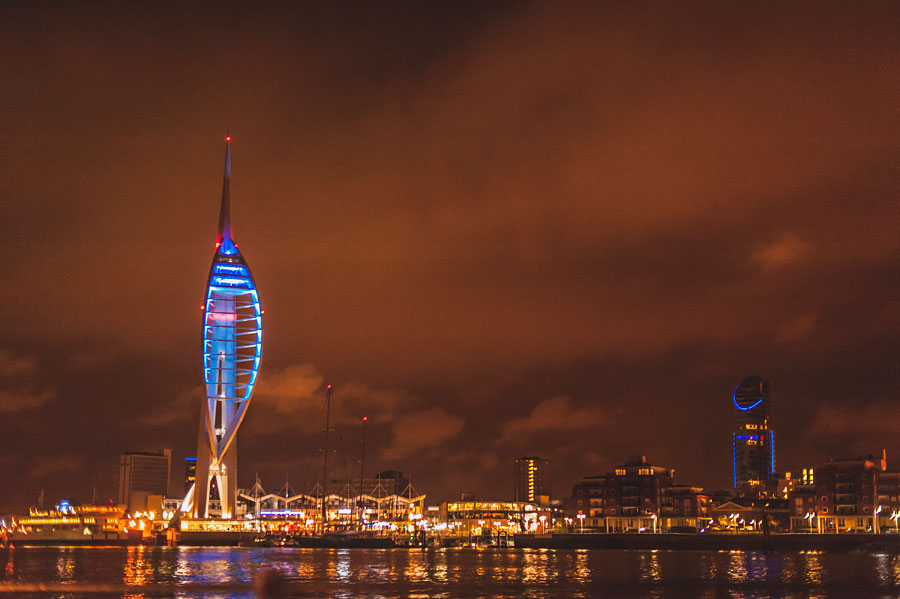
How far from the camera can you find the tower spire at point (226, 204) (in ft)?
546

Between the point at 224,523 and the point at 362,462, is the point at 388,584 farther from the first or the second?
the point at 362,462

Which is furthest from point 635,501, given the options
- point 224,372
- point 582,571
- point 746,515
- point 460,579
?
point 460,579

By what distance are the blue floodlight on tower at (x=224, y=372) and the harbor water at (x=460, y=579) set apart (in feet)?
229

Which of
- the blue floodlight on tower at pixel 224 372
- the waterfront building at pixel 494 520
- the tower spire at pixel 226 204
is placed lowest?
the waterfront building at pixel 494 520

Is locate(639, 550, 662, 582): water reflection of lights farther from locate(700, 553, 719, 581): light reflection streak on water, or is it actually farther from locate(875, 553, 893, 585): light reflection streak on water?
locate(875, 553, 893, 585): light reflection streak on water

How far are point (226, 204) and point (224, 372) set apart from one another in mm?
26517

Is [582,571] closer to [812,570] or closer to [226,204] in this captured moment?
[812,570]

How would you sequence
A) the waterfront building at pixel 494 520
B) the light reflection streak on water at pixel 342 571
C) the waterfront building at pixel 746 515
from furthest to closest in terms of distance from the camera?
the waterfront building at pixel 494 520 < the waterfront building at pixel 746 515 < the light reflection streak on water at pixel 342 571

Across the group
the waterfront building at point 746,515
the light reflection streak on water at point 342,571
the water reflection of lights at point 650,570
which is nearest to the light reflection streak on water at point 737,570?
the water reflection of lights at point 650,570

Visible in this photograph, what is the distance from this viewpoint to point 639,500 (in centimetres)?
16075

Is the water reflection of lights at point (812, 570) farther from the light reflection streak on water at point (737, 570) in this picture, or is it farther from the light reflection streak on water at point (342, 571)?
the light reflection streak on water at point (342, 571)

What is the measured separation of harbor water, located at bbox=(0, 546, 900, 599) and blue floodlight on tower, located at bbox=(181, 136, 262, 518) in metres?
69.9

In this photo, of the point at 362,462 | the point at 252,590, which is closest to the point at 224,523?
the point at 362,462

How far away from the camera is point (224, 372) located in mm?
163000
